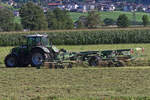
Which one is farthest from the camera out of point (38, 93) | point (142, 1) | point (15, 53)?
point (142, 1)

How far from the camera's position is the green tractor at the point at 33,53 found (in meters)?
23.3

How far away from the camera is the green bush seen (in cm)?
4909

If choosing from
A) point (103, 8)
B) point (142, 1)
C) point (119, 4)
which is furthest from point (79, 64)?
point (142, 1)

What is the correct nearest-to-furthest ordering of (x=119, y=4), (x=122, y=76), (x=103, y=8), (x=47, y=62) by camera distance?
1. (x=122, y=76)
2. (x=47, y=62)
3. (x=103, y=8)
4. (x=119, y=4)

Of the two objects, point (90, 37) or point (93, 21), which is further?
point (93, 21)

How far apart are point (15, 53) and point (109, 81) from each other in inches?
325

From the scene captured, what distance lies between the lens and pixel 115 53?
22.7 metres

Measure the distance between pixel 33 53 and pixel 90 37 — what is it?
88.0 ft

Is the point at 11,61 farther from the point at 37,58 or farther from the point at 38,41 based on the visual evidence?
the point at 38,41

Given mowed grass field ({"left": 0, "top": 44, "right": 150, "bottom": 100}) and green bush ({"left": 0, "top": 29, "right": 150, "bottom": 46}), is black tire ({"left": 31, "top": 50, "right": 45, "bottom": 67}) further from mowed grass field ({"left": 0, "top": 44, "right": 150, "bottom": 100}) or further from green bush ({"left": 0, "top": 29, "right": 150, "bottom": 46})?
green bush ({"left": 0, "top": 29, "right": 150, "bottom": 46})

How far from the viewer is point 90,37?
164 feet

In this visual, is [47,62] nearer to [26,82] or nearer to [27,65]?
[27,65]

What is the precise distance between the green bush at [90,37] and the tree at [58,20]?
71.1ft

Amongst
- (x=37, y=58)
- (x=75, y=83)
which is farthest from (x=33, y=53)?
(x=75, y=83)
